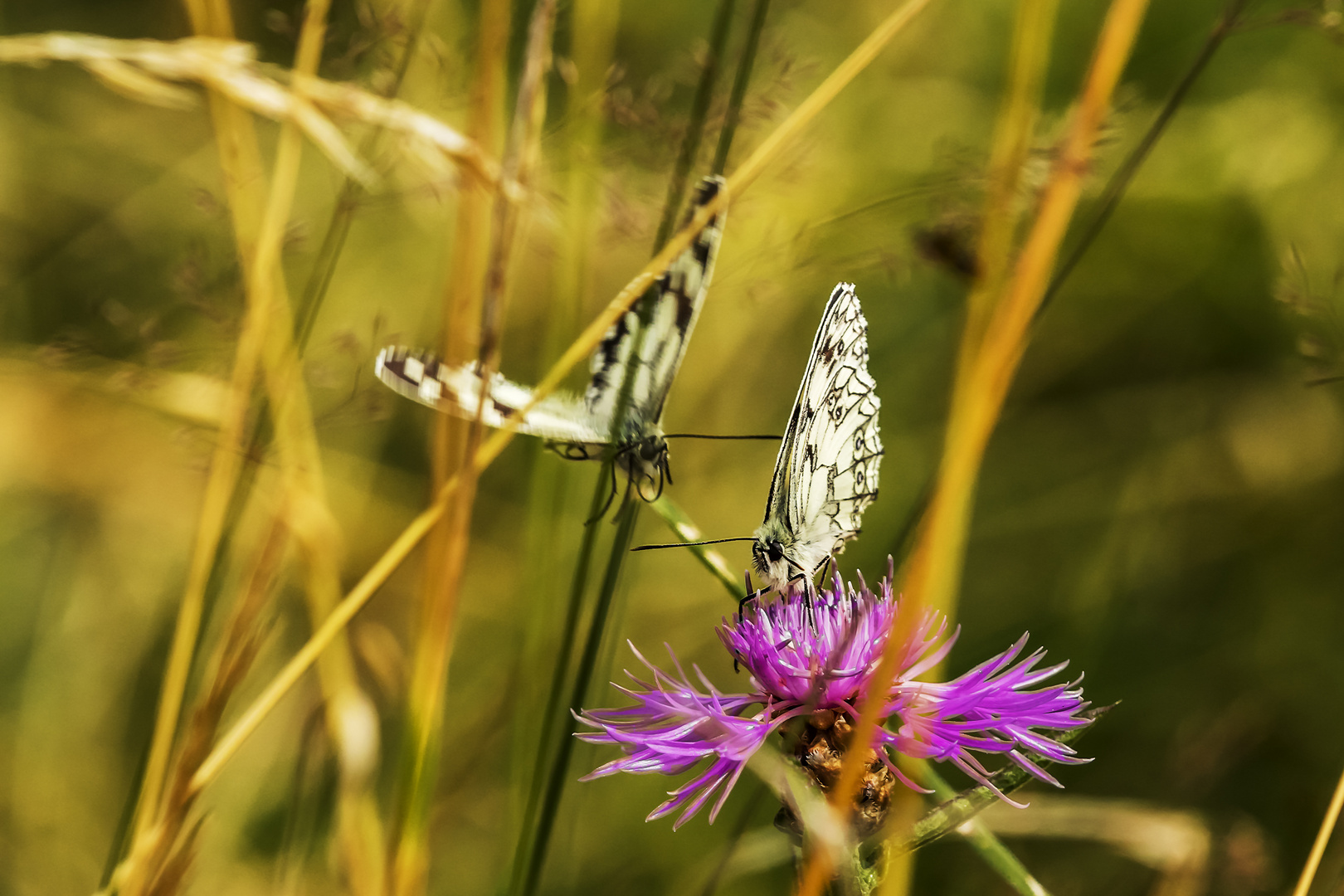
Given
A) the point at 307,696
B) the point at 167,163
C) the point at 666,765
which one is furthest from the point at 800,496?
the point at 167,163

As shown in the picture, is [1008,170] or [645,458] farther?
[645,458]

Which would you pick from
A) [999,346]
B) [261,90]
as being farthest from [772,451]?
[999,346]

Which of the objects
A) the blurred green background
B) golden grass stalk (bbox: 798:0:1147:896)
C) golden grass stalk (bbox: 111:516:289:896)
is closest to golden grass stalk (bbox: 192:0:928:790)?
golden grass stalk (bbox: 111:516:289:896)

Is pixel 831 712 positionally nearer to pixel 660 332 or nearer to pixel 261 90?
pixel 660 332

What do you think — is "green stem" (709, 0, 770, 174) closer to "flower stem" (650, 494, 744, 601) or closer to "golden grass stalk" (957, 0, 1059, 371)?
"golden grass stalk" (957, 0, 1059, 371)

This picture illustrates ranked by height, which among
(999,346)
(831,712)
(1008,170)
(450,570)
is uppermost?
A: (1008,170)

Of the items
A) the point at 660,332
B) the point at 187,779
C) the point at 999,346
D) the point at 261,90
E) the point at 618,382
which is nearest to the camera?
the point at 999,346

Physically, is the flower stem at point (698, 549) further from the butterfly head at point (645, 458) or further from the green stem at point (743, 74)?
the green stem at point (743, 74)
